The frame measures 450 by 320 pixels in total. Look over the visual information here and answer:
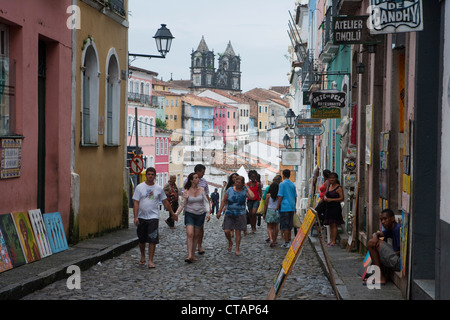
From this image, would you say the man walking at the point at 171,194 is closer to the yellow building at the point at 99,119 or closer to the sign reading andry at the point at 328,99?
the yellow building at the point at 99,119

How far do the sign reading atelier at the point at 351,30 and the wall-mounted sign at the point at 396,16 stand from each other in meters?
4.11

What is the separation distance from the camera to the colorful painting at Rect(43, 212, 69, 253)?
13.1 m

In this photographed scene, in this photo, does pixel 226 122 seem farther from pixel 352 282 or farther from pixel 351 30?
pixel 352 282

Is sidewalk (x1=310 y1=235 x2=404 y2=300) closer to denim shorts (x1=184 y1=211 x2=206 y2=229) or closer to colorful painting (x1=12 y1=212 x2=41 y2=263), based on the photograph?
denim shorts (x1=184 y1=211 x2=206 y2=229)

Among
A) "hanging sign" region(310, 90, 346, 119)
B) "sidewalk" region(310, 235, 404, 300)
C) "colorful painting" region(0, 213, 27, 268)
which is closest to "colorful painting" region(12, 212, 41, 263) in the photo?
"colorful painting" region(0, 213, 27, 268)

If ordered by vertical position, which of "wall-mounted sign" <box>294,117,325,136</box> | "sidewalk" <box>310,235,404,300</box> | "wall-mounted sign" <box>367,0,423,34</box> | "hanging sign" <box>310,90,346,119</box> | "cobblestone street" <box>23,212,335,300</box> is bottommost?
"cobblestone street" <box>23,212,335,300</box>

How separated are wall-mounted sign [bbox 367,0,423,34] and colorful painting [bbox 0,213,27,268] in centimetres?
586

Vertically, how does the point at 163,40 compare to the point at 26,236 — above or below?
above

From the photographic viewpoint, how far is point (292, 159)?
131 feet

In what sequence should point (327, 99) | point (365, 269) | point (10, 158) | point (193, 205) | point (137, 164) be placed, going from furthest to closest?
point (137, 164) → point (327, 99) → point (193, 205) → point (10, 158) → point (365, 269)

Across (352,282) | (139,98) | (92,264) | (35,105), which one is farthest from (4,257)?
(139,98)

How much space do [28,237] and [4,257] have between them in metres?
1.27

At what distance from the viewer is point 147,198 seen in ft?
41.3

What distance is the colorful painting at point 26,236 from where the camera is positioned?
37.8ft
